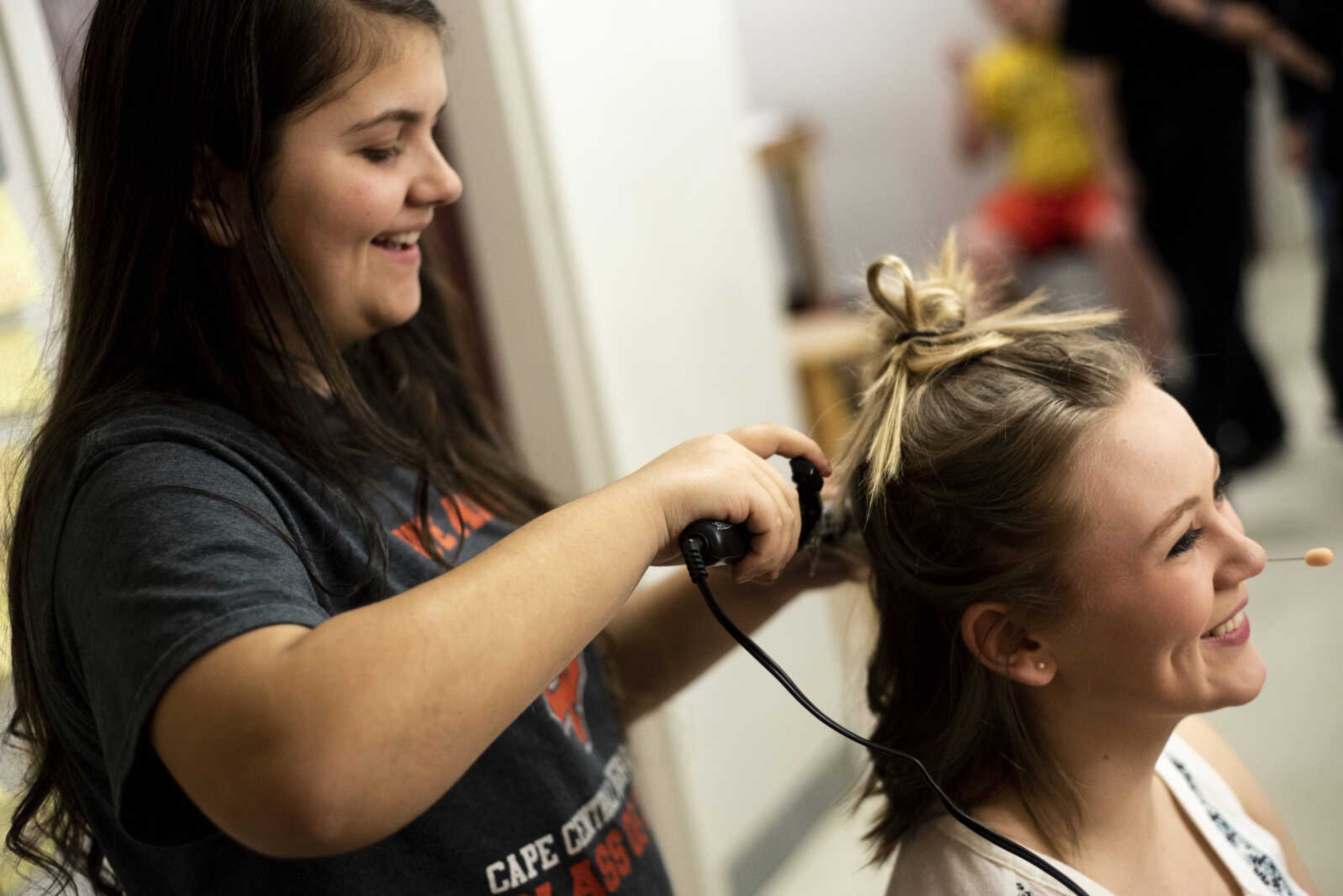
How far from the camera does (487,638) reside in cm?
68

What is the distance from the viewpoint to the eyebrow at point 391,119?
874 millimetres

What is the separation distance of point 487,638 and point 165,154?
42 cm

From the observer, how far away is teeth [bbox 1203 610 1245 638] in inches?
38.4

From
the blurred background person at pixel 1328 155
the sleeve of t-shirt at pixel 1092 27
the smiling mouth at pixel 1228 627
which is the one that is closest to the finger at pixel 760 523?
the smiling mouth at pixel 1228 627

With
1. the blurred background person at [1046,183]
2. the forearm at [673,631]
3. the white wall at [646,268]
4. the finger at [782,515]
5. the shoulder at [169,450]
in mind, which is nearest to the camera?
the shoulder at [169,450]

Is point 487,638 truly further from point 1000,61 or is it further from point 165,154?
point 1000,61

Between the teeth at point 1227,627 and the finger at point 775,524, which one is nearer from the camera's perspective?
the finger at point 775,524

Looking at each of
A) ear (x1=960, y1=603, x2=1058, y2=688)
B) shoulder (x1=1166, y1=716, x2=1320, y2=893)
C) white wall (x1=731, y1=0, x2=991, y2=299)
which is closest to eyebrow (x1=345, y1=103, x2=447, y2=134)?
ear (x1=960, y1=603, x2=1058, y2=688)

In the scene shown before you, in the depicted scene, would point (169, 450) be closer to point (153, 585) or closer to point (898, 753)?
point (153, 585)

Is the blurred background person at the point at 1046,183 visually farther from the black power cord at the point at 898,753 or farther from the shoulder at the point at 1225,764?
the black power cord at the point at 898,753

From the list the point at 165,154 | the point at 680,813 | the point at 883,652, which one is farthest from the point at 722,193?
the point at 165,154

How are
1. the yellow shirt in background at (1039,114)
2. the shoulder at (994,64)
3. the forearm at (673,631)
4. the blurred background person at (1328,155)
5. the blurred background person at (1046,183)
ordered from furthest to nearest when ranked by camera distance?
1. the shoulder at (994,64)
2. the yellow shirt in background at (1039,114)
3. the blurred background person at (1046,183)
4. the blurred background person at (1328,155)
5. the forearm at (673,631)

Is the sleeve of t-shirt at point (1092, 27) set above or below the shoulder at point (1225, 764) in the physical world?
above

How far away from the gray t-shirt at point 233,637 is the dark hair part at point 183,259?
3 centimetres
